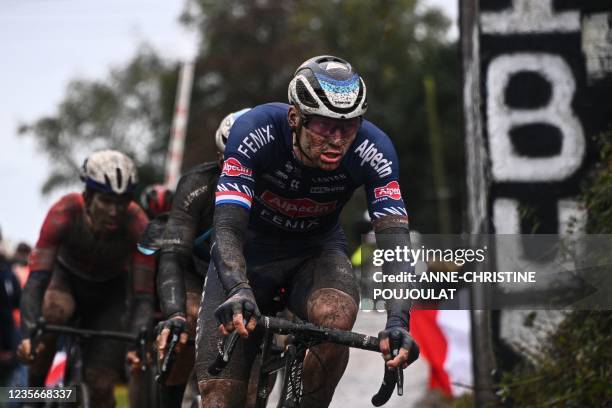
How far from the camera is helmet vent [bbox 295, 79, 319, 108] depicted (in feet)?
19.4

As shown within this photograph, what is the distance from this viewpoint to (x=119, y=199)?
9.37 m

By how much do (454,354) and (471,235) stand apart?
2.07m

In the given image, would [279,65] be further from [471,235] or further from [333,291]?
[333,291]

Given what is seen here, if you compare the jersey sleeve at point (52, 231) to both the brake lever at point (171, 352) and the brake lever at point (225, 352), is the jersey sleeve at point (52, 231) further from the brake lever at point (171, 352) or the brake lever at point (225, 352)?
the brake lever at point (225, 352)

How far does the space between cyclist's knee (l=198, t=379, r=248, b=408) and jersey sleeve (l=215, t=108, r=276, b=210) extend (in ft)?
2.94

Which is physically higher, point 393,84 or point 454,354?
A: point 393,84

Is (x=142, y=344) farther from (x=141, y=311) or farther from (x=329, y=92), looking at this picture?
(x=329, y=92)

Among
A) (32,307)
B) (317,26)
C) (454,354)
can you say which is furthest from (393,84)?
(32,307)

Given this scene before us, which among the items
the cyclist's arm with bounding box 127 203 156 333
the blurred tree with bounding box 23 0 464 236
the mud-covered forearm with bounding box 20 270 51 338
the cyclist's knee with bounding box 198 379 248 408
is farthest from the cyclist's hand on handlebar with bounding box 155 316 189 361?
the blurred tree with bounding box 23 0 464 236

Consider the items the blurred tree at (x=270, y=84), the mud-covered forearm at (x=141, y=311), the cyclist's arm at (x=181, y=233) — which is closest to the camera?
the cyclist's arm at (x=181, y=233)

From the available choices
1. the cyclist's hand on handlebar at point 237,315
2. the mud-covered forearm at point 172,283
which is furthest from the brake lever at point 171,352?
the cyclist's hand on handlebar at point 237,315

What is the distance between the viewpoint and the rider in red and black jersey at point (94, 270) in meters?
9.24

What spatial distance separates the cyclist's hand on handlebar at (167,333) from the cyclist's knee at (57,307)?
3141 mm

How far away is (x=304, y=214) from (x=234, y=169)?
580mm
